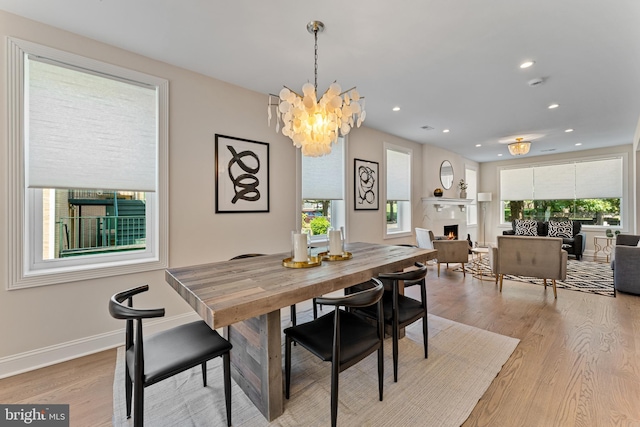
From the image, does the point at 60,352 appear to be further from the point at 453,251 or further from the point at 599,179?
the point at 599,179

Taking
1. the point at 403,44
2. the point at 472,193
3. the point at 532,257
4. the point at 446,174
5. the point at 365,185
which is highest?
the point at 403,44

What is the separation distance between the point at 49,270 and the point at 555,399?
3.81m

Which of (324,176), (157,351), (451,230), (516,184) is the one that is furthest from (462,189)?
(157,351)

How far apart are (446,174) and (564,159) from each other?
10.6 ft

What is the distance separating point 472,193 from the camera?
8.34m

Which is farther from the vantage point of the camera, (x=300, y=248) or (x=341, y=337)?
(x=300, y=248)

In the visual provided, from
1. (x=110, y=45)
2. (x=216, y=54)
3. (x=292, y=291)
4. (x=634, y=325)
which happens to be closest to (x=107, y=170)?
(x=110, y=45)

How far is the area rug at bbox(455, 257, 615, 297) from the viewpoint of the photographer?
407 centimetres

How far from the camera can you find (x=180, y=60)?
2699mm

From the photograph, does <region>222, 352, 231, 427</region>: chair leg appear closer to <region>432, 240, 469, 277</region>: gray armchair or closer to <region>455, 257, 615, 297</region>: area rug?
<region>432, 240, 469, 277</region>: gray armchair

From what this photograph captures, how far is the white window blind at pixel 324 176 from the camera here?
3.99 m

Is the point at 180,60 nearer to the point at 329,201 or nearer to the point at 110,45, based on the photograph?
the point at 110,45

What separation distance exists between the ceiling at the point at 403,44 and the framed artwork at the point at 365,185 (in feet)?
3.54

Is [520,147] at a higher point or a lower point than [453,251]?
higher
